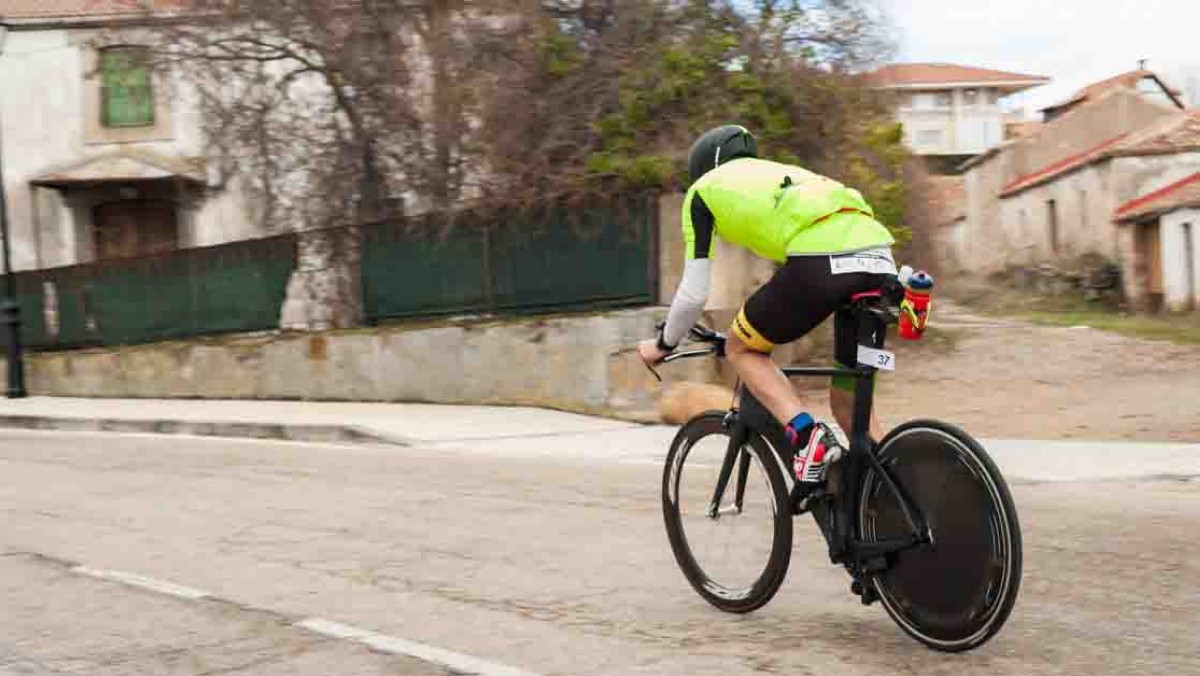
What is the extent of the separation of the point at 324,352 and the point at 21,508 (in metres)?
8.40

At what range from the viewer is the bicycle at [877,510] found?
4.23m

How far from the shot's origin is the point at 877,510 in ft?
15.2

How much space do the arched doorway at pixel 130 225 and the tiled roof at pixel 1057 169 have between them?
23.3 metres

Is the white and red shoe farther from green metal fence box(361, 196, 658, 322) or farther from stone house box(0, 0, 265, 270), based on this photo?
stone house box(0, 0, 265, 270)

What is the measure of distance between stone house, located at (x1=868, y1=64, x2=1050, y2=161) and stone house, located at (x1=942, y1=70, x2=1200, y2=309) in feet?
99.2

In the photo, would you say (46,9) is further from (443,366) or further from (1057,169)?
(1057,169)

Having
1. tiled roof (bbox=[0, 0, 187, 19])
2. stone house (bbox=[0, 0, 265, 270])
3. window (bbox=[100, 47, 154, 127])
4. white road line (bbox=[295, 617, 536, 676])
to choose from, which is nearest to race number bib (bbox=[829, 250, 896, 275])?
white road line (bbox=[295, 617, 536, 676])

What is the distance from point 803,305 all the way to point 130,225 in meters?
28.1

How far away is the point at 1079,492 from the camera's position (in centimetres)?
851

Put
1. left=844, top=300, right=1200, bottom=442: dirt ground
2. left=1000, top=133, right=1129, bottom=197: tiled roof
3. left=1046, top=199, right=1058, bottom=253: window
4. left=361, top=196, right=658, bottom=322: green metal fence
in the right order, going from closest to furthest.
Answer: left=844, top=300, right=1200, bottom=442: dirt ground
left=361, top=196, right=658, bottom=322: green metal fence
left=1000, top=133, right=1129, bottom=197: tiled roof
left=1046, top=199, right=1058, bottom=253: window

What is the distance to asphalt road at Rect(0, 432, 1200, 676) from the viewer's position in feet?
15.5

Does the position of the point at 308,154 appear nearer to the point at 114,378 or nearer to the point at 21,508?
the point at 114,378

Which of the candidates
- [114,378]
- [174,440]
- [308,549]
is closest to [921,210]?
[114,378]

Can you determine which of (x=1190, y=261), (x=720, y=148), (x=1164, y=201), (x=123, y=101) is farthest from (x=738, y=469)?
(x=1164, y=201)
